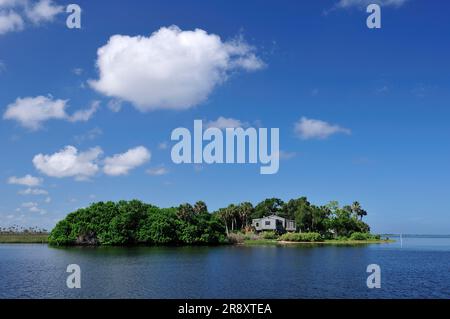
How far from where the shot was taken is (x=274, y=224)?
4902 inches

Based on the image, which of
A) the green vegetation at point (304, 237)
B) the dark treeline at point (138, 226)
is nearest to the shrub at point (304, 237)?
the green vegetation at point (304, 237)

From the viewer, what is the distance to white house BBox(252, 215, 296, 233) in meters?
125

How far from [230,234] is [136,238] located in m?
23.7

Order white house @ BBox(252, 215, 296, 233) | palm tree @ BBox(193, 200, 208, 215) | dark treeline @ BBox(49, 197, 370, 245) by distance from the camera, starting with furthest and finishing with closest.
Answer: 1. white house @ BBox(252, 215, 296, 233)
2. palm tree @ BBox(193, 200, 208, 215)
3. dark treeline @ BBox(49, 197, 370, 245)

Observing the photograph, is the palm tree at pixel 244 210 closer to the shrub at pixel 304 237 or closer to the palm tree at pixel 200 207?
the palm tree at pixel 200 207

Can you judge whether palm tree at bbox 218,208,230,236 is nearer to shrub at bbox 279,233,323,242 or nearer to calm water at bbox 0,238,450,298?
shrub at bbox 279,233,323,242

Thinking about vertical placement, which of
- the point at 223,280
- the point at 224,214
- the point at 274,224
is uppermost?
the point at 224,214

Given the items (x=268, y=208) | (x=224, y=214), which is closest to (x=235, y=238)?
(x=224, y=214)

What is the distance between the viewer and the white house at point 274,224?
125 meters

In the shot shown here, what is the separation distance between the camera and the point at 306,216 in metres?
119

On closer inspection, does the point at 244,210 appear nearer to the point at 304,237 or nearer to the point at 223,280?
the point at 304,237

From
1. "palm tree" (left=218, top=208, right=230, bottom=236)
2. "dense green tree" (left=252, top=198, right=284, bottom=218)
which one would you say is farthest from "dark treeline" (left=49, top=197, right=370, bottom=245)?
"dense green tree" (left=252, top=198, right=284, bottom=218)

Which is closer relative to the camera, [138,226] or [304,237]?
[138,226]
